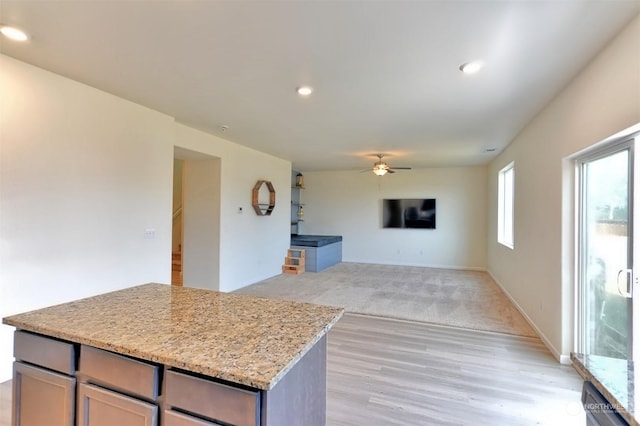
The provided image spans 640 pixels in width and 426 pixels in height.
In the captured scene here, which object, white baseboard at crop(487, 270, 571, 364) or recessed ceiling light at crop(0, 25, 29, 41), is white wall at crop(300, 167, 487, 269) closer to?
white baseboard at crop(487, 270, 571, 364)

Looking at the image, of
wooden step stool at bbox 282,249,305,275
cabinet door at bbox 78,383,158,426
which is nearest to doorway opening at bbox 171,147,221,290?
wooden step stool at bbox 282,249,305,275

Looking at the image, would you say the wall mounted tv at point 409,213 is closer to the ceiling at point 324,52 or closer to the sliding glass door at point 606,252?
the ceiling at point 324,52

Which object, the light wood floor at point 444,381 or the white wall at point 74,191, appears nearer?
the light wood floor at point 444,381

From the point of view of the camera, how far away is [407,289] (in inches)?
223

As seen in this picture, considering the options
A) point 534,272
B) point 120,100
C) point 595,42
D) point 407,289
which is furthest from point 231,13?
point 407,289

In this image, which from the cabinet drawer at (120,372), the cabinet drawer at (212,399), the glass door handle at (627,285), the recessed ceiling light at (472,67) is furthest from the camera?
the recessed ceiling light at (472,67)

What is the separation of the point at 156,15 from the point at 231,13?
0.45 m

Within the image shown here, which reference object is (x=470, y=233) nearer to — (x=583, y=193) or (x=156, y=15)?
(x=583, y=193)

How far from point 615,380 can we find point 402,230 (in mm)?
7550

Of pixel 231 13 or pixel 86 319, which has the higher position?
pixel 231 13

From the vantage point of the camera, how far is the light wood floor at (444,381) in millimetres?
2111

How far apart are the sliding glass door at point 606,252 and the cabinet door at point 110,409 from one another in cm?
283

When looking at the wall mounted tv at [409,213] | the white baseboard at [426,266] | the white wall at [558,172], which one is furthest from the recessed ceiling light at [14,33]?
the white baseboard at [426,266]

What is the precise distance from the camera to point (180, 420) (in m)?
1.12
